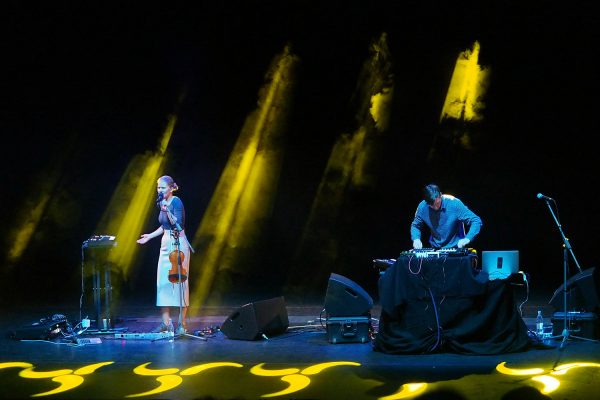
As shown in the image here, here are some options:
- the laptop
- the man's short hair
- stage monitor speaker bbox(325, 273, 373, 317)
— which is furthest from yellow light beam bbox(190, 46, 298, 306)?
the laptop

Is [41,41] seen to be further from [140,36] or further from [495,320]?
[495,320]

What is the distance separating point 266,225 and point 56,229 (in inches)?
144

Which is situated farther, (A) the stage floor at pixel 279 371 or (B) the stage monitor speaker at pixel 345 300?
(B) the stage monitor speaker at pixel 345 300

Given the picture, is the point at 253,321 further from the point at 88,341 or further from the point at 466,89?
the point at 466,89

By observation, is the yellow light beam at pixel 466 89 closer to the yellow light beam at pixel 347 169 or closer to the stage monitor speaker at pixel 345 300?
the yellow light beam at pixel 347 169

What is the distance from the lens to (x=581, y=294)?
5.62 meters

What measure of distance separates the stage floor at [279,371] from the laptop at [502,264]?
2.35ft

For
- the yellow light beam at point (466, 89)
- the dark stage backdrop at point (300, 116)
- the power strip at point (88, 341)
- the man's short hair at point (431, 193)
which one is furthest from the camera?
the yellow light beam at point (466, 89)

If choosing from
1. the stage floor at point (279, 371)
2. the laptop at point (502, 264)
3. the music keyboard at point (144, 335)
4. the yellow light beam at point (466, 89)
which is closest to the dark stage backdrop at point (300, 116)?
the yellow light beam at point (466, 89)

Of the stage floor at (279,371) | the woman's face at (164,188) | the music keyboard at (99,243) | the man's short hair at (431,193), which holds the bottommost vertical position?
the stage floor at (279,371)

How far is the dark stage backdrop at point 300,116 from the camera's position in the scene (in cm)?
827

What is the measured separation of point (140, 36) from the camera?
9.27m

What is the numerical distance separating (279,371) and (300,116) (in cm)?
527

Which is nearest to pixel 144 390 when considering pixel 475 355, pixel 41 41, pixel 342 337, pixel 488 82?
pixel 342 337
